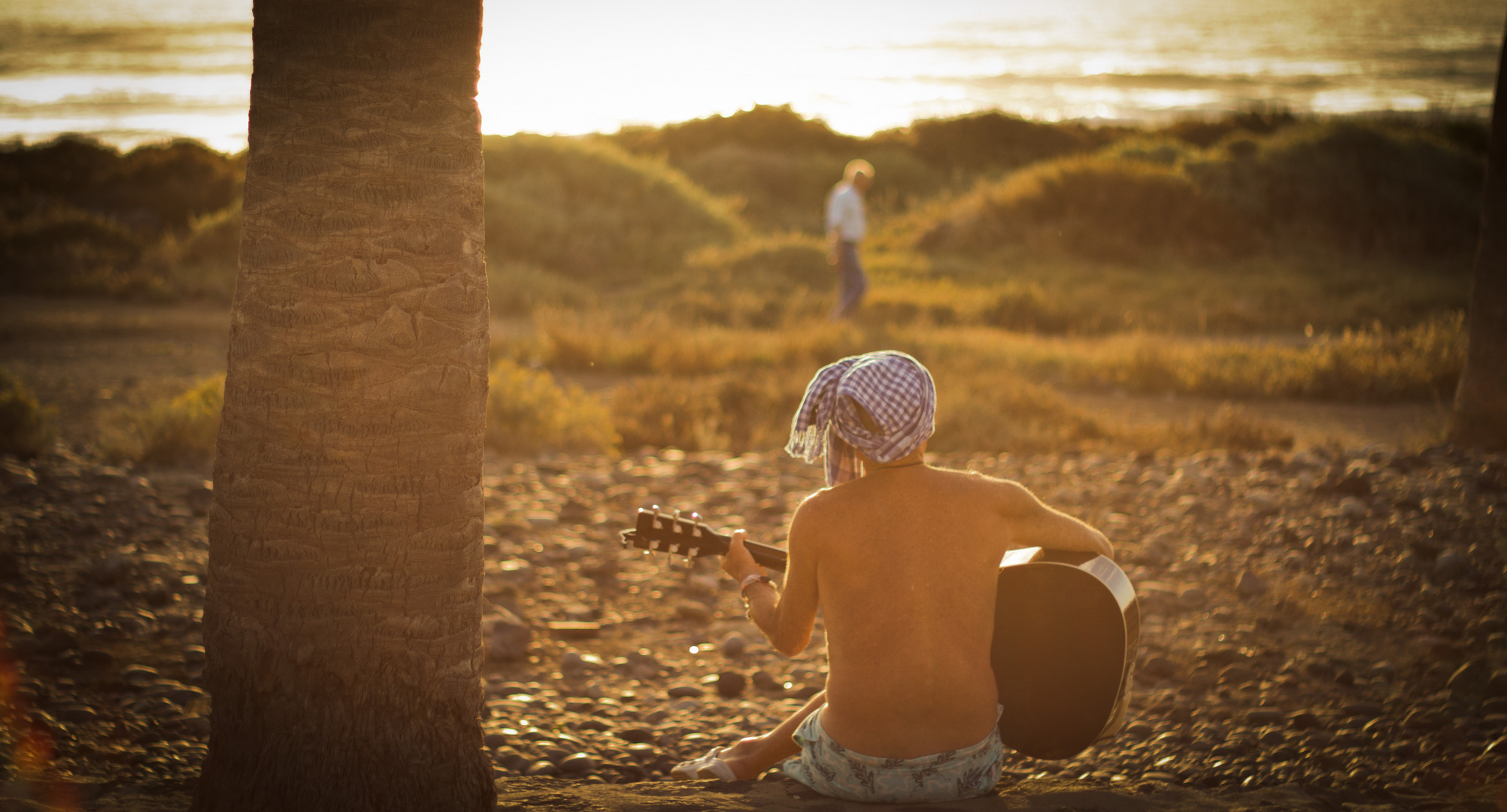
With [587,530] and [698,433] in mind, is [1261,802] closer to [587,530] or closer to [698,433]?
[587,530]

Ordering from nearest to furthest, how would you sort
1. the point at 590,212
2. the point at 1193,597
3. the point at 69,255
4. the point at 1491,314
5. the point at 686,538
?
the point at 686,538 → the point at 1193,597 → the point at 1491,314 → the point at 69,255 → the point at 590,212

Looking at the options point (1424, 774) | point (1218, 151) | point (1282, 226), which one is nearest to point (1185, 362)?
point (1424, 774)

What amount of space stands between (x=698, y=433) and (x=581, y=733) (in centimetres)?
489

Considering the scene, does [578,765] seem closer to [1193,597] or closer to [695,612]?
[695,612]

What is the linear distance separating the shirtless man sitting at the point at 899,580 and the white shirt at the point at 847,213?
38.7 ft

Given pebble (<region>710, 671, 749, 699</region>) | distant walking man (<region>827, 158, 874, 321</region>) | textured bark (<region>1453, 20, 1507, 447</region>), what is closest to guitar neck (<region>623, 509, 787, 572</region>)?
pebble (<region>710, 671, 749, 699</region>)

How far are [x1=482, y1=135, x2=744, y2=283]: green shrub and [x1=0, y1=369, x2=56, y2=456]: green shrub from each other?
49.0 feet

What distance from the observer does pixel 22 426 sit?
7.46 m

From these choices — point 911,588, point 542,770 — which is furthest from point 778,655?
point 911,588

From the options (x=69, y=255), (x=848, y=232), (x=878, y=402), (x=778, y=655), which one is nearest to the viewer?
(x=878, y=402)

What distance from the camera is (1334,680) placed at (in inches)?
173

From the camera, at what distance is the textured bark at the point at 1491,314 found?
6566 mm

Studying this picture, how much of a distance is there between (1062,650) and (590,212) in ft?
80.9

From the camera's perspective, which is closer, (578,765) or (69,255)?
(578,765)
